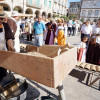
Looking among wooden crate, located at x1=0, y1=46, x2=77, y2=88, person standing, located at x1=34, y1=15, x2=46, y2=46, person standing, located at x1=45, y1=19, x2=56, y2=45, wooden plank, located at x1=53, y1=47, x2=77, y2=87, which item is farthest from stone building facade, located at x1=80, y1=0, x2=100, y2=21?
wooden crate, located at x1=0, y1=46, x2=77, y2=88

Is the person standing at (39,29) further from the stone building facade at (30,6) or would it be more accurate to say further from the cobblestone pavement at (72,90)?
the stone building facade at (30,6)

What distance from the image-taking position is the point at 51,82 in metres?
1.07

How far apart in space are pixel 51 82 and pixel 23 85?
1339mm

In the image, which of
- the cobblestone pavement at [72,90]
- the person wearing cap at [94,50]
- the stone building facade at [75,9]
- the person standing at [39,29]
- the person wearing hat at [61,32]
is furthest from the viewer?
the stone building facade at [75,9]

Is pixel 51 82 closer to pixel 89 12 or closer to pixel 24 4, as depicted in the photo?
pixel 24 4

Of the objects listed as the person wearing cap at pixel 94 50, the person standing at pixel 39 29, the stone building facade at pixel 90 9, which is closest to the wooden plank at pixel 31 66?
the person wearing cap at pixel 94 50

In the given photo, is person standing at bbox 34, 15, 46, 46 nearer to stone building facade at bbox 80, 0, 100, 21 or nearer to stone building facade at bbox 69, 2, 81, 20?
stone building facade at bbox 80, 0, 100, 21

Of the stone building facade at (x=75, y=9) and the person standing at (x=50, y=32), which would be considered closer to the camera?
the person standing at (x=50, y=32)

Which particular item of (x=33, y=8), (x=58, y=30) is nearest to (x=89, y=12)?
(x=33, y=8)

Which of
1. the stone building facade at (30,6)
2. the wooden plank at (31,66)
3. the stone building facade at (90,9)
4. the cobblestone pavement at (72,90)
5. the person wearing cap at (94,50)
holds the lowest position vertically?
the cobblestone pavement at (72,90)

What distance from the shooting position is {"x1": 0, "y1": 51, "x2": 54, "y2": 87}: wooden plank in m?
1.06

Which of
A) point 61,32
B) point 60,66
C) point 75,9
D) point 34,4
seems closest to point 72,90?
point 60,66

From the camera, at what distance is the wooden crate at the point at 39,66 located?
1.05 meters

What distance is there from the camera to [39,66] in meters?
1.09
